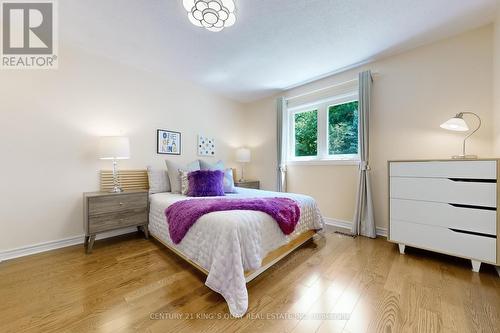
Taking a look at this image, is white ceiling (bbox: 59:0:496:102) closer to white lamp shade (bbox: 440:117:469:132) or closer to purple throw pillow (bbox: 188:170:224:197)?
white lamp shade (bbox: 440:117:469:132)

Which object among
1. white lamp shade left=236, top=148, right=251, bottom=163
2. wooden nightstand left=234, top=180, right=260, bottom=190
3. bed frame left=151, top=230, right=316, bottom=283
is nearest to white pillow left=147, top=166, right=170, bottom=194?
bed frame left=151, top=230, right=316, bottom=283

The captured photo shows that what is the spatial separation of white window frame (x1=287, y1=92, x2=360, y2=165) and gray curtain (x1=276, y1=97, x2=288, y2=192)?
0.36 ft

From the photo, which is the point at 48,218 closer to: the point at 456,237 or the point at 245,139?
the point at 245,139

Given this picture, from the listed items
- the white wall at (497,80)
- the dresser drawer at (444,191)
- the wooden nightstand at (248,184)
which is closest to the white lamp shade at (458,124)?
the white wall at (497,80)

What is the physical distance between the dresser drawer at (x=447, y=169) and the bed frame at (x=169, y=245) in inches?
47.1

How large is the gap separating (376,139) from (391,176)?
73 centimetres

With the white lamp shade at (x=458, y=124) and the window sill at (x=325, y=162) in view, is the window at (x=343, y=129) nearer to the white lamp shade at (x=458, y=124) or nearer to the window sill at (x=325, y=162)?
the window sill at (x=325, y=162)

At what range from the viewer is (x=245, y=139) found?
14.6ft

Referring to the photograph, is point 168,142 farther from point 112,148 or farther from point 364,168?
point 364,168

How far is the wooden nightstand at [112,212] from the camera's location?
83.4 inches

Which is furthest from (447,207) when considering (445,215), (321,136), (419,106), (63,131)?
(63,131)

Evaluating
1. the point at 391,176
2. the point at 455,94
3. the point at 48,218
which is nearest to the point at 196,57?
the point at 48,218

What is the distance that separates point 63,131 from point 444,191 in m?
4.06

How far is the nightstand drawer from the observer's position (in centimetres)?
214
